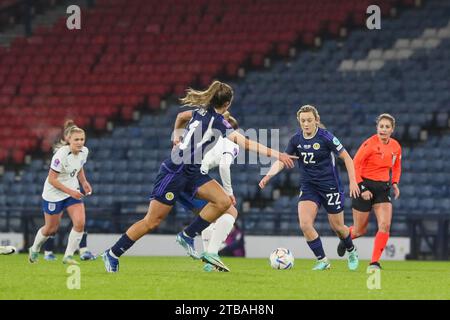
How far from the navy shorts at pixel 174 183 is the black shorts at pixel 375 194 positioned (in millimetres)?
2449

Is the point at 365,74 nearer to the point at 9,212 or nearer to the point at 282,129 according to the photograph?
the point at 282,129

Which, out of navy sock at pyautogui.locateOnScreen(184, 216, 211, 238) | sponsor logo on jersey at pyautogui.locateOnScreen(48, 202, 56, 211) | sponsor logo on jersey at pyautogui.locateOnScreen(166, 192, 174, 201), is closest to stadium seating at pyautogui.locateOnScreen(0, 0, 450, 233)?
sponsor logo on jersey at pyautogui.locateOnScreen(48, 202, 56, 211)

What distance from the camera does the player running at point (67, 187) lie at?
46.3 feet

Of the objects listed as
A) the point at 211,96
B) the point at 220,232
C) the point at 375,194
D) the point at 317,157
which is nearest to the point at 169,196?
the point at 211,96

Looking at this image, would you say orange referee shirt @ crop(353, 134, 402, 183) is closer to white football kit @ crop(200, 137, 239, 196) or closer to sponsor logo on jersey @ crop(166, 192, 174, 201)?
white football kit @ crop(200, 137, 239, 196)

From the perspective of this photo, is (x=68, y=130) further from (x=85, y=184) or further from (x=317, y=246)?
(x=317, y=246)

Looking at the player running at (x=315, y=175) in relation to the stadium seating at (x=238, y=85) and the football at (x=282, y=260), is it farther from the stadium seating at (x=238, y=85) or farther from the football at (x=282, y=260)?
the stadium seating at (x=238, y=85)

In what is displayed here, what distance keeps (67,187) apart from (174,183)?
9.76ft

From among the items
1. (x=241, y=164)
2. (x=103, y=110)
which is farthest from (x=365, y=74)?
(x=103, y=110)

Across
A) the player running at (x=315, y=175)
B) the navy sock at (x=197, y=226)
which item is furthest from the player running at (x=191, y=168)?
the player running at (x=315, y=175)

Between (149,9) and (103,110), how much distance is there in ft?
13.2

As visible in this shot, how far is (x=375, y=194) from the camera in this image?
1305 cm

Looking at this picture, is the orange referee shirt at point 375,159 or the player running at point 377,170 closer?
the player running at point 377,170
